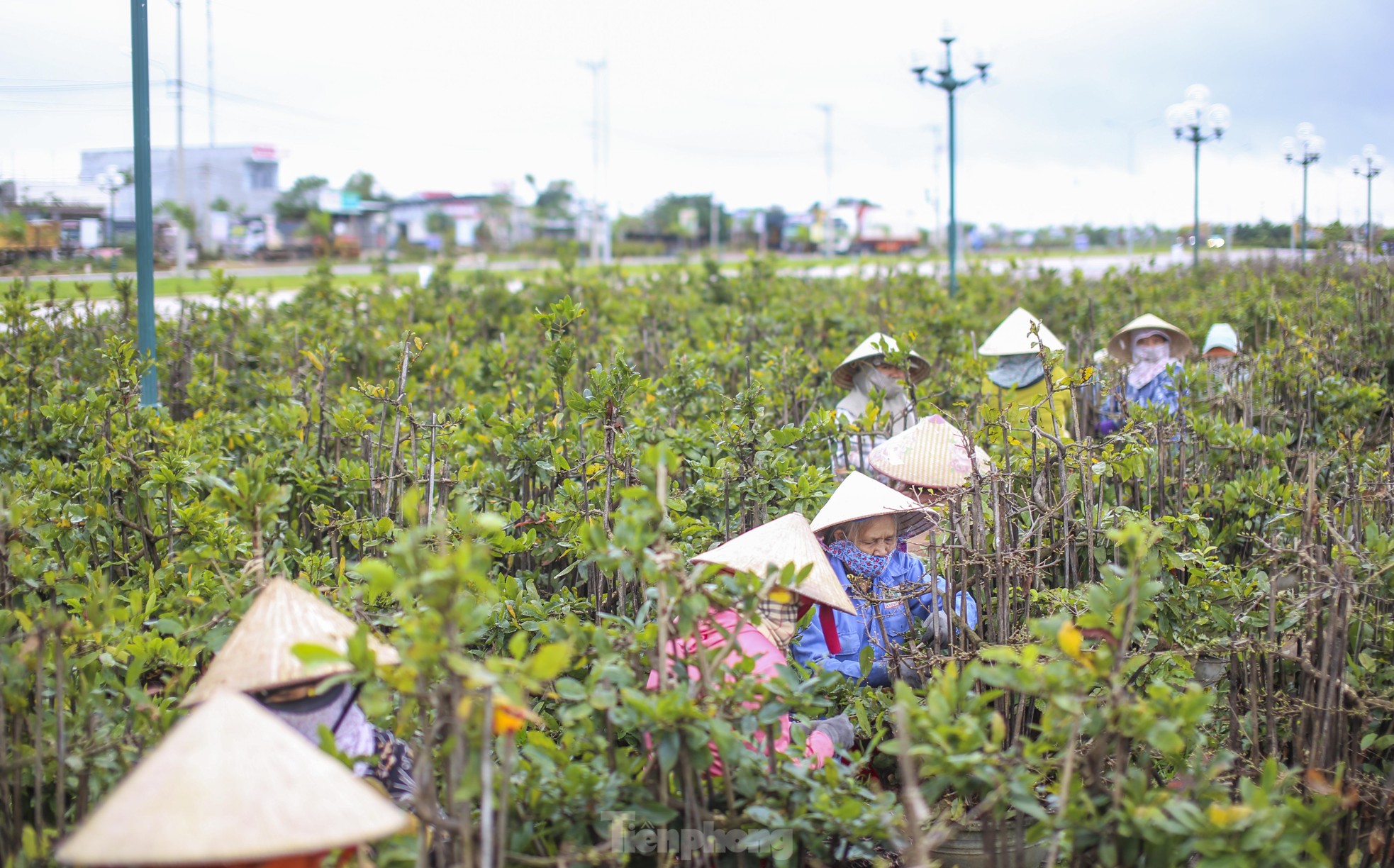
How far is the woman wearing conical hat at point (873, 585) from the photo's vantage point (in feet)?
10.1

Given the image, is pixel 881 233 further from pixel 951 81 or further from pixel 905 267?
pixel 951 81

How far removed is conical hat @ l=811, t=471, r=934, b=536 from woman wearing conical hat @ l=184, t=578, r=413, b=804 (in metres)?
1.46

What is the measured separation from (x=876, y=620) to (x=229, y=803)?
7.09 ft

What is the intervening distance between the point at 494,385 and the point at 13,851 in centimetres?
442

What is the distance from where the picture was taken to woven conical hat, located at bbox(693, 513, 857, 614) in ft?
8.90

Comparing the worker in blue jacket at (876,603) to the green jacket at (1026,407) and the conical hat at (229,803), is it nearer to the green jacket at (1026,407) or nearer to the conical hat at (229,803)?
the green jacket at (1026,407)

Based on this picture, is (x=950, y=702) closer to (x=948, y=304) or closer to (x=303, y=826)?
A: (x=303, y=826)

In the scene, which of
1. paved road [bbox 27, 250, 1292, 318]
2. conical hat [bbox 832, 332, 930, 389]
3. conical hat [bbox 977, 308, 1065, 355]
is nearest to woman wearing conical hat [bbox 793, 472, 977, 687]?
conical hat [bbox 832, 332, 930, 389]

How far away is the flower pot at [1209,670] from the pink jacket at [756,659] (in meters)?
1.25

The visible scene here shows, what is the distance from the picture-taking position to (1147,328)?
6465 mm

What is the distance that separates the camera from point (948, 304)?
28.1 ft

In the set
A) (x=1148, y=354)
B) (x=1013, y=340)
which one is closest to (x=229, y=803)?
(x=1013, y=340)

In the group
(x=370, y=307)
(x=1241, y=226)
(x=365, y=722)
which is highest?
(x=1241, y=226)

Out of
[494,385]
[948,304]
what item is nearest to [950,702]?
[494,385]
